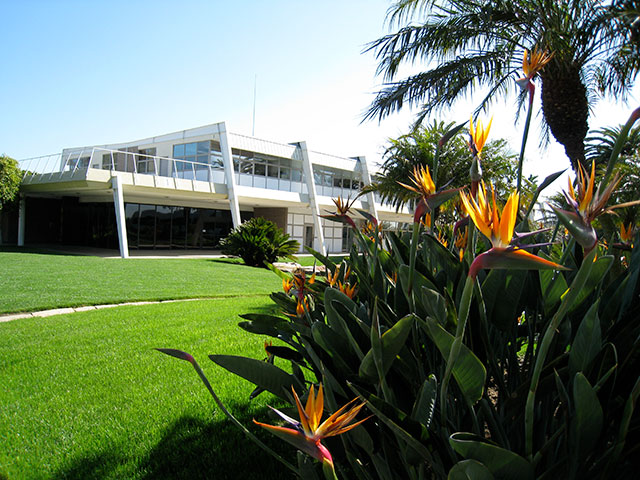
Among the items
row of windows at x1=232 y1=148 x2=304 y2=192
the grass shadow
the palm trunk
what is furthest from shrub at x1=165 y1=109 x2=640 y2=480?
row of windows at x1=232 y1=148 x2=304 y2=192

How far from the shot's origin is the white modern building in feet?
77.0

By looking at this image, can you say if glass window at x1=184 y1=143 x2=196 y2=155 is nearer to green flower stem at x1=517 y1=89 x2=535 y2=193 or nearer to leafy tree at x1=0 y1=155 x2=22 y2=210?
leafy tree at x1=0 y1=155 x2=22 y2=210

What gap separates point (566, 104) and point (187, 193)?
17793 mm

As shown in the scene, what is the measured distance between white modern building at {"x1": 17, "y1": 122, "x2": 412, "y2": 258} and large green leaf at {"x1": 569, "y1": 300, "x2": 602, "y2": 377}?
2140cm

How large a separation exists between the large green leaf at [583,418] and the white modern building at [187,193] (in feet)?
70.5

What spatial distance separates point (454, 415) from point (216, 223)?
28.6 meters

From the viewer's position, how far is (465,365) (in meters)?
1.12

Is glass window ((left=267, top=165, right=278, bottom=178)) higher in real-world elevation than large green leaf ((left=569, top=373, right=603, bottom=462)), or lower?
higher

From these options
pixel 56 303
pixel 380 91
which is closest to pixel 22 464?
pixel 56 303

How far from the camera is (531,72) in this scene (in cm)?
152

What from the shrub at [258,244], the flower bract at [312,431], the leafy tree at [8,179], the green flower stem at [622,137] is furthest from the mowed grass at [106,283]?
the leafy tree at [8,179]

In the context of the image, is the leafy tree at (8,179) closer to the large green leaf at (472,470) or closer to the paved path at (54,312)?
the paved path at (54,312)

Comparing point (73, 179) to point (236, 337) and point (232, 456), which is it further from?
point (232, 456)

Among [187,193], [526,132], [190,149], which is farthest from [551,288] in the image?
[190,149]
